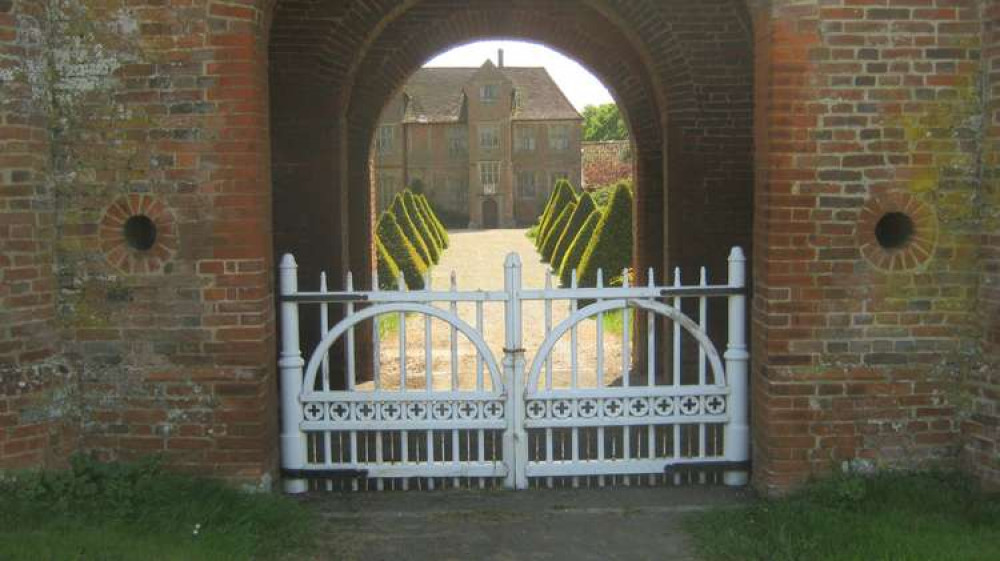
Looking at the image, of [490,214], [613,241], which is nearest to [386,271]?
[613,241]

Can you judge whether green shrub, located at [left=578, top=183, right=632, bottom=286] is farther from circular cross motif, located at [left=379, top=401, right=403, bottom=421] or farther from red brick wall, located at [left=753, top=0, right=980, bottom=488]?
red brick wall, located at [left=753, top=0, right=980, bottom=488]

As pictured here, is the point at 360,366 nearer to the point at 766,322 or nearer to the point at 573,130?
the point at 766,322

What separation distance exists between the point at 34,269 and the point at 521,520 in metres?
2.94

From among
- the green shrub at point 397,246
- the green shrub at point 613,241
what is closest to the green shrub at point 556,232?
the green shrub at point 397,246

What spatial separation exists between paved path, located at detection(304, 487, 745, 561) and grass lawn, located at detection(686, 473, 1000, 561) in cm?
26

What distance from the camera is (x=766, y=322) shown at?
536 cm

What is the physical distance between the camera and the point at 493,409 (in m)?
5.78

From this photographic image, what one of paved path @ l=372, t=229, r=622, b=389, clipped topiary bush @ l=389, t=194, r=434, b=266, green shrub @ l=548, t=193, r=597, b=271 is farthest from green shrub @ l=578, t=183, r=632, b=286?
clipped topiary bush @ l=389, t=194, r=434, b=266

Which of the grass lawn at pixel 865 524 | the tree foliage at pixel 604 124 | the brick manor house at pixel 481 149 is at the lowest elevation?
the grass lawn at pixel 865 524

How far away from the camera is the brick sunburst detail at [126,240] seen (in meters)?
5.20

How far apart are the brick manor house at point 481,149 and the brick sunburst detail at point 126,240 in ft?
161

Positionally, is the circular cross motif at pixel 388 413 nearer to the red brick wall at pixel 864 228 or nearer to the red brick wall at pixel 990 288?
the red brick wall at pixel 864 228

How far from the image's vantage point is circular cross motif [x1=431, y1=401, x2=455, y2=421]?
18.8 ft

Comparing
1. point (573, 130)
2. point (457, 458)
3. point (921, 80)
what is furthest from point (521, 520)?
point (573, 130)
